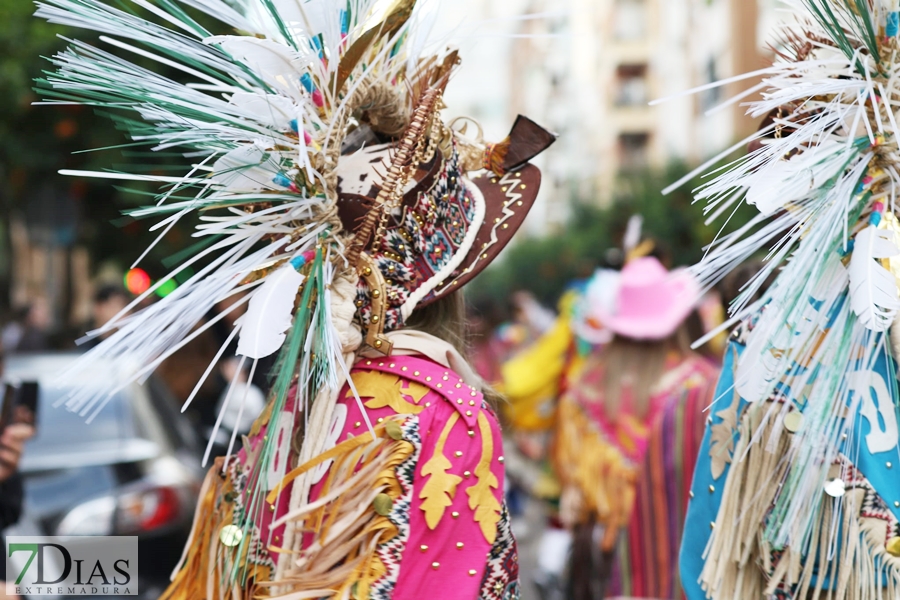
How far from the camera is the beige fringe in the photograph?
75.9 inches

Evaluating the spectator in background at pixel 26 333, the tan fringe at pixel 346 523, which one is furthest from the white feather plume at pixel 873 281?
the spectator in background at pixel 26 333

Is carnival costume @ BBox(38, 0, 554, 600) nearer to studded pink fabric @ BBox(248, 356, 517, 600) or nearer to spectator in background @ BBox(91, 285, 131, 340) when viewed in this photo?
studded pink fabric @ BBox(248, 356, 517, 600)

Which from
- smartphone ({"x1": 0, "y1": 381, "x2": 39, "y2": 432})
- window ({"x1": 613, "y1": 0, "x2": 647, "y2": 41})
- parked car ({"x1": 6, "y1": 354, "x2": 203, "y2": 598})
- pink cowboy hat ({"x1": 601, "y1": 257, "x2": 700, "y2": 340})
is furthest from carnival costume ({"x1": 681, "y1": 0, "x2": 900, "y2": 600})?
window ({"x1": 613, "y1": 0, "x2": 647, "y2": 41})

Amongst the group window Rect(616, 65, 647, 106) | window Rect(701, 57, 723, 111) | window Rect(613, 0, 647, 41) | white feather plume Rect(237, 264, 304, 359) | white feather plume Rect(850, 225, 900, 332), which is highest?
window Rect(613, 0, 647, 41)

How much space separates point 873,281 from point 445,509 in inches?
36.3

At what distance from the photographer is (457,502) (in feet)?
6.07

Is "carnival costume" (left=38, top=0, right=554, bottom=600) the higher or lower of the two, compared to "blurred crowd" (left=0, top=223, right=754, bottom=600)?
higher

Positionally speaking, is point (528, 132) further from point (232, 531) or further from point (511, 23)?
point (232, 531)

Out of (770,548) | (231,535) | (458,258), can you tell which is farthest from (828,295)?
(231,535)

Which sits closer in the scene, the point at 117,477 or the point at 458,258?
the point at 458,258

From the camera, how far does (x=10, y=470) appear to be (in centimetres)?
311

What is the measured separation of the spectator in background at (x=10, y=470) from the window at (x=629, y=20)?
47.4m

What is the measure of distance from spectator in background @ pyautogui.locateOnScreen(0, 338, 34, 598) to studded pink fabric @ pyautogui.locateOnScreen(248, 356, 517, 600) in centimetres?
151

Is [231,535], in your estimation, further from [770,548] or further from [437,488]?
[770,548]
